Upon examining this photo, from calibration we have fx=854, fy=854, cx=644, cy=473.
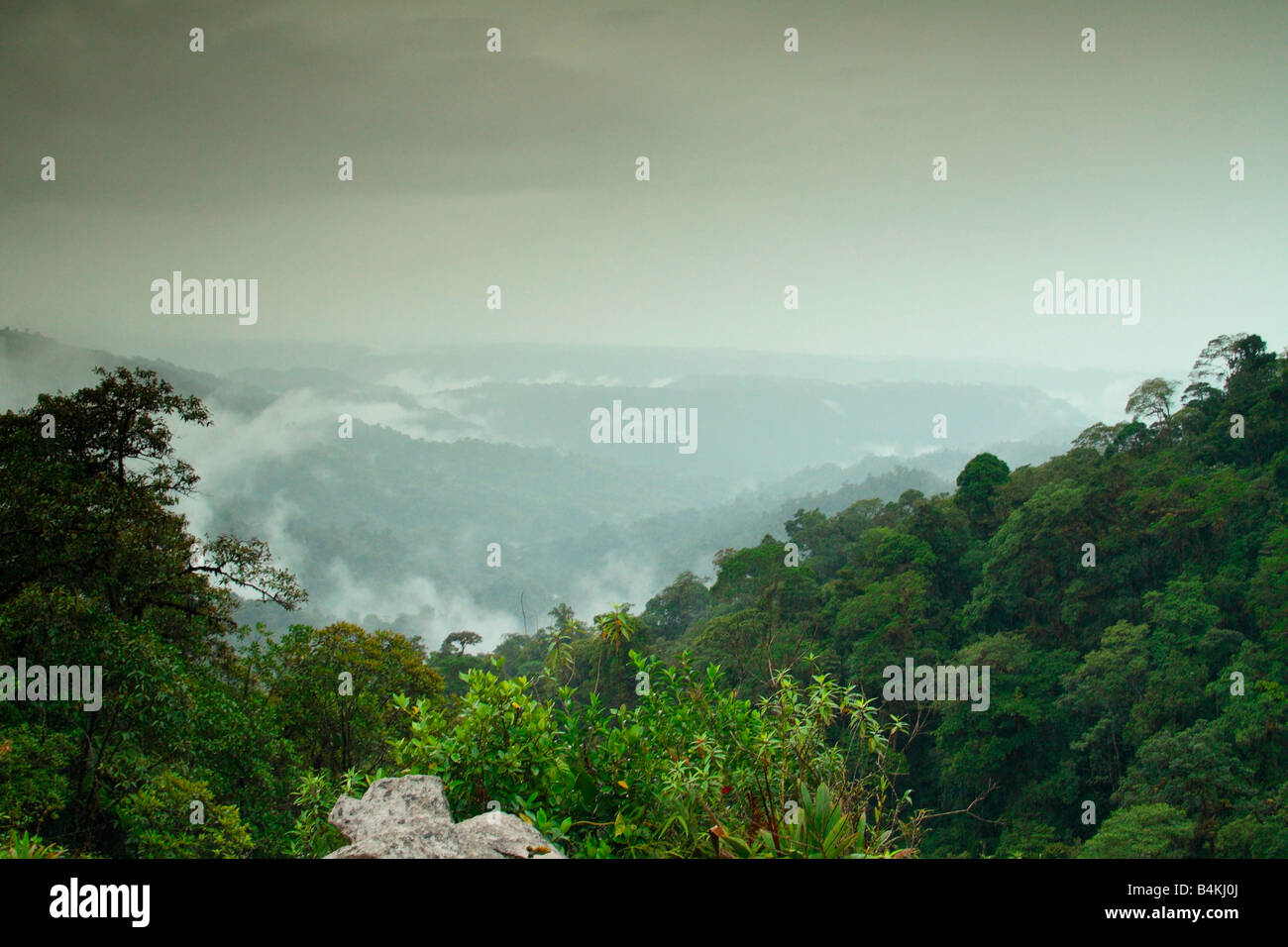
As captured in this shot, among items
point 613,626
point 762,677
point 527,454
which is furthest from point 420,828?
point 527,454

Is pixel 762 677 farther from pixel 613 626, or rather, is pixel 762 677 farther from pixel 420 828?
pixel 420 828

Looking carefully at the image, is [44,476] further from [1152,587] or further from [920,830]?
[1152,587]

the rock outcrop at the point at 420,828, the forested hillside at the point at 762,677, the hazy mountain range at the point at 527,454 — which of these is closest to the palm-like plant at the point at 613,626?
the forested hillside at the point at 762,677

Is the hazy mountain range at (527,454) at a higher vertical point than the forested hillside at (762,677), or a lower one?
higher

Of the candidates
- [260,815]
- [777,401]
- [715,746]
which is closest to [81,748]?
[260,815]

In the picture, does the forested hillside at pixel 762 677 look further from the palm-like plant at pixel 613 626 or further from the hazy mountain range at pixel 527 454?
the hazy mountain range at pixel 527 454
